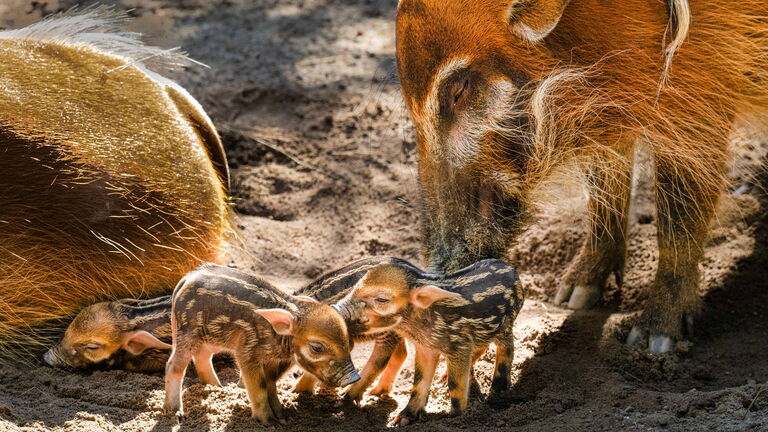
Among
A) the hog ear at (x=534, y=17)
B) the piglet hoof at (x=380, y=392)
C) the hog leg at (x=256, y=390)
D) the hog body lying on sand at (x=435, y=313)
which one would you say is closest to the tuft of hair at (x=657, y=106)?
the hog ear at (x=534, y=17)

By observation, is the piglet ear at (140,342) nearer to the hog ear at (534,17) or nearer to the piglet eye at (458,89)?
the piglet eye at (458,89)

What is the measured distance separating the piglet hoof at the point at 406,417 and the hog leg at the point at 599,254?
4.35 ft

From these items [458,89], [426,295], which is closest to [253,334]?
[426,295]

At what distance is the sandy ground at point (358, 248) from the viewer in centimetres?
281

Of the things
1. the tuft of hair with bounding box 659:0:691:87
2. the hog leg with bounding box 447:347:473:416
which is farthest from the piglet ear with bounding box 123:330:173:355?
the tuft of hair with bounding box 659:0:691:87

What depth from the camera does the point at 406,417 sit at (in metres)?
2.85

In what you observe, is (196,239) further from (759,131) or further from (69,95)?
(759,131)

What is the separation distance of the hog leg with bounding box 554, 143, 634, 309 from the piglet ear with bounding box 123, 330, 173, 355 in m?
1.80

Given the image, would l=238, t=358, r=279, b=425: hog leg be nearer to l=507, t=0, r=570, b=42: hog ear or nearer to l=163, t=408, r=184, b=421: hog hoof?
l=163, t=408, r=184, b=421: hog hoof

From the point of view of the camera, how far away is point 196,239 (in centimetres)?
339

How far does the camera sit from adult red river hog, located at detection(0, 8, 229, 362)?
308 centimetres

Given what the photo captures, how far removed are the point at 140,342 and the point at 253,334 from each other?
52 cm

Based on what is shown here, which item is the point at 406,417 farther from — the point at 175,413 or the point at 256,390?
the point at 175,413

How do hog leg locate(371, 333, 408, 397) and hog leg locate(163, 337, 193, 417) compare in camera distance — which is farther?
hog leg locate(371, 333, 408, 397)
